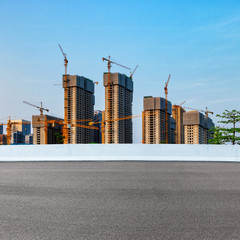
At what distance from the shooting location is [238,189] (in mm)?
8844

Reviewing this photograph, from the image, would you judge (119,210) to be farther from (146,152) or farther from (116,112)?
(116,112)

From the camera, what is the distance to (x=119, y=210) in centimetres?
620

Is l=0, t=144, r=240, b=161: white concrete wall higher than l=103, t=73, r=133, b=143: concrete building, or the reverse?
l=103, t=73, r=133, b=143: concrete building

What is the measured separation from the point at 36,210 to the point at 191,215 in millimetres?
3272

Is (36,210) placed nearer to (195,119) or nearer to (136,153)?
(136,153)

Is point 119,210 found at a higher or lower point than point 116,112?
lower

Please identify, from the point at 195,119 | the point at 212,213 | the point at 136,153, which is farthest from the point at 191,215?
the point at 195,119

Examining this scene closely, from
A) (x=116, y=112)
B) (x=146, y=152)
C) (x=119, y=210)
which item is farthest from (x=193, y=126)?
(x=119, y=210)

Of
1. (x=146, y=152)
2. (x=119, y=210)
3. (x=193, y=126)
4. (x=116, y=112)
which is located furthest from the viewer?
(x=193, y=126)

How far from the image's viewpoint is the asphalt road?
4.72 metres

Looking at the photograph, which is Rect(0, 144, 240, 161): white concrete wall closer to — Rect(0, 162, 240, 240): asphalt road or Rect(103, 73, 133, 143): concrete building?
Rect(0, 162, 240, 240): asphalt road

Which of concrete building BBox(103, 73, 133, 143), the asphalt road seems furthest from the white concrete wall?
concrete building BBox(103, 73, 133, 143)

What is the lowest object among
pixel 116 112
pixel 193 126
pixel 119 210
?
pixel 119 210

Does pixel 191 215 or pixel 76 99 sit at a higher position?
pixel 76 99
